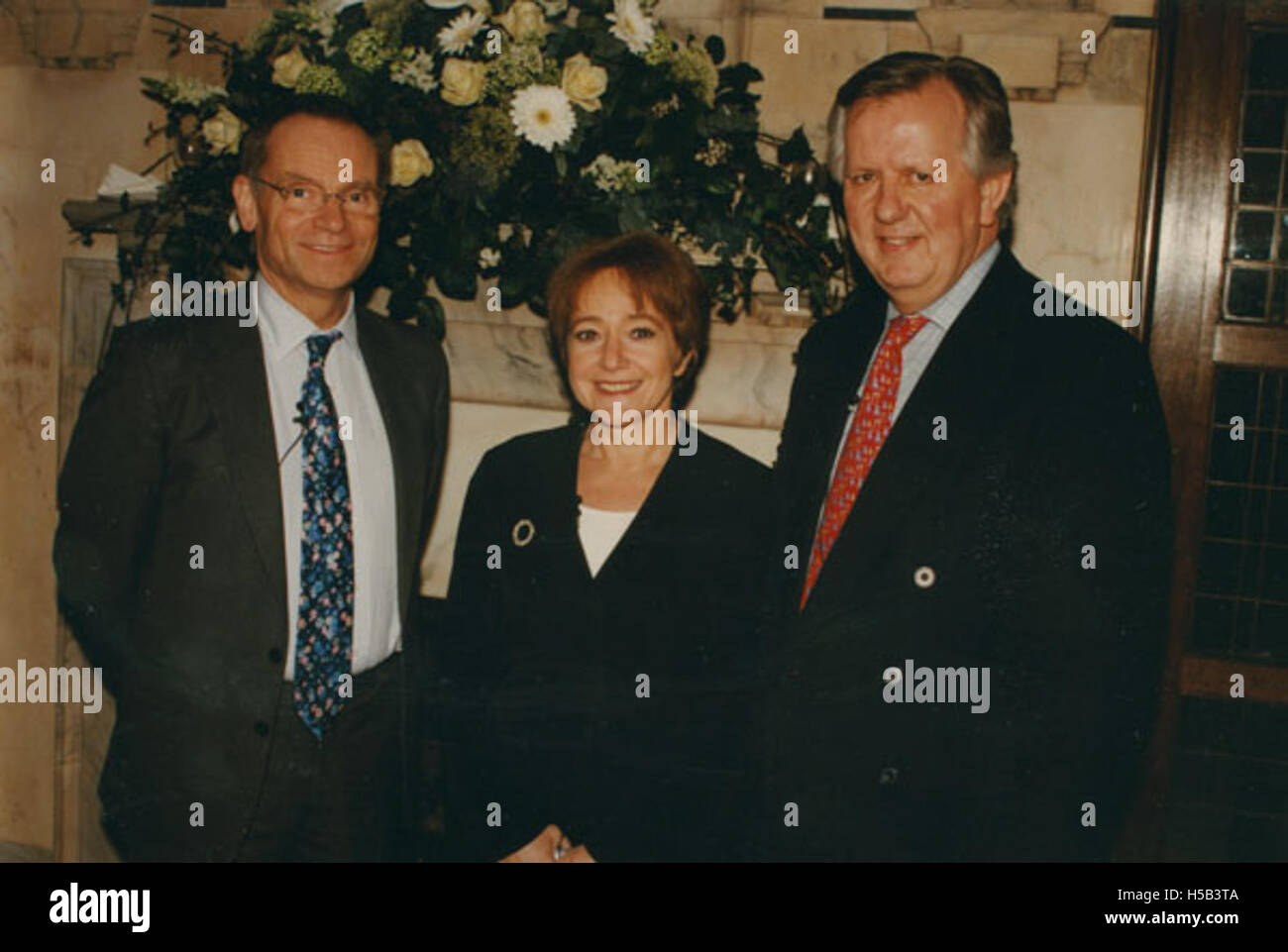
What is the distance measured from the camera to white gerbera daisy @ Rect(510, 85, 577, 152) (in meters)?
2.00

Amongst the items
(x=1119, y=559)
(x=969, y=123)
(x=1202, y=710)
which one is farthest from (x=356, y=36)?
(x=1202, y=710)

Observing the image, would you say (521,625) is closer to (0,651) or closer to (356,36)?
(356,36)

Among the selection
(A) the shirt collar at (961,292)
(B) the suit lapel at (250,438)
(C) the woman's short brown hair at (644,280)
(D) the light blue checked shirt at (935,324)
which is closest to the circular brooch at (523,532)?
(C) the woman's short brown hair at (644,280)

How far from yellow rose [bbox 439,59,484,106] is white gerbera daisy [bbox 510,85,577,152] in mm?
82

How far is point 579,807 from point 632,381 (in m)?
0.75

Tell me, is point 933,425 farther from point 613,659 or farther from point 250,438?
point 250,438

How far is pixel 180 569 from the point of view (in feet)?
6.22

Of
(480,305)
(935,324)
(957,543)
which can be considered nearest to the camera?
(957,543)

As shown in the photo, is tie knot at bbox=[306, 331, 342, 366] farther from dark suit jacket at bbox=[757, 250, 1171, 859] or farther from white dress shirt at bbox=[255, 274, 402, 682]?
dark suit jacket at bbox=[757, 250, 1171, 859]

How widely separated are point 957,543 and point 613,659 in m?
0.60

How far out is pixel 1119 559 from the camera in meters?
1.50

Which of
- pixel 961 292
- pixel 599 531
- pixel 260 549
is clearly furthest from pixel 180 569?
pixel 961 292

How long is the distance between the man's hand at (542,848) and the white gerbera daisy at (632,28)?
57.7 inches

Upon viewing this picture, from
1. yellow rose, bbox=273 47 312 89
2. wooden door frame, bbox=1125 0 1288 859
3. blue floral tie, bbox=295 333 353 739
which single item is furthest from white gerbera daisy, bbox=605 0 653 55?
wooden door frame, bbox=1125 0 1288 859
